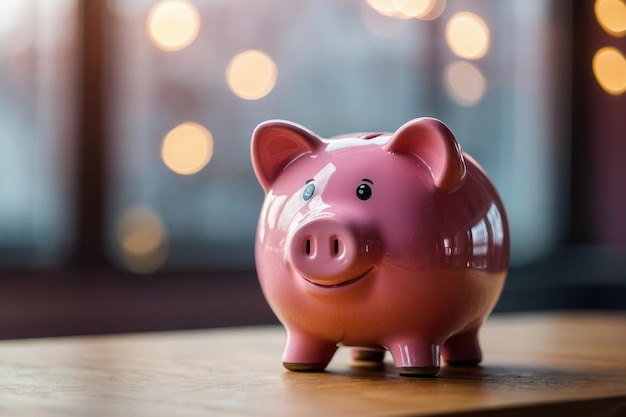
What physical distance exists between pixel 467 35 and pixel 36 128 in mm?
1320

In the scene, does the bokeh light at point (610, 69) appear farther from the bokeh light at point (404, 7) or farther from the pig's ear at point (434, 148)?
the pig's ear at point (434, 148)

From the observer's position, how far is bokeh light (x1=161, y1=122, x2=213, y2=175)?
225 cm

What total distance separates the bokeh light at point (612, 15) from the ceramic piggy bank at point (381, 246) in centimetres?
196

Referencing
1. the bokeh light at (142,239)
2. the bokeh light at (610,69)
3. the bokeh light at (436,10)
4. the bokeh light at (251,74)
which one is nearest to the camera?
the bokeh light at (142,239)

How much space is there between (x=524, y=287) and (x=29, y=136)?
1533mm

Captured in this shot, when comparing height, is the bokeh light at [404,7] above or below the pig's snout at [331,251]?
above

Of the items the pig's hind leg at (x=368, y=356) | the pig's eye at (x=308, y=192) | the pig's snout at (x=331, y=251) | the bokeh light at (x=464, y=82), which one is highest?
the bokeh light at (x=464, y=82)

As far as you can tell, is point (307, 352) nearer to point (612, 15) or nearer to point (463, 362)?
point (463, 362)

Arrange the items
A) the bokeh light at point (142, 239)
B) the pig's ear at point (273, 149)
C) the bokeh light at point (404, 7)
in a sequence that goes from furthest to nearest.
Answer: the bokeh light at point (404, 7) → the bokeh light at point (142, 239) → the pig's ear at point (273, 149)

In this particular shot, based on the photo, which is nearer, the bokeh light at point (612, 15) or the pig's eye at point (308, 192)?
the pig's eye at point (308, 192)

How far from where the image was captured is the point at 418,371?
83 centimetres

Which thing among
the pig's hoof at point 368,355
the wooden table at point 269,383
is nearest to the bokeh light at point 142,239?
the wooden table at point 269,383

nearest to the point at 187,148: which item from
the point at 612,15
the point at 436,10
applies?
the point at 436,10

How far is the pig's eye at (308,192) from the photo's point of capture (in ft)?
2.71
